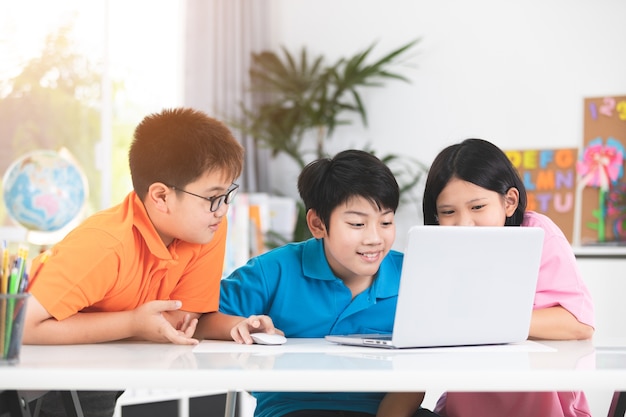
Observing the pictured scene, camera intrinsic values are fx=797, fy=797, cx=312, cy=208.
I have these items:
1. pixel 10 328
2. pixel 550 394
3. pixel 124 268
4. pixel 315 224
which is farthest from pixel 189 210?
pixel 550 394

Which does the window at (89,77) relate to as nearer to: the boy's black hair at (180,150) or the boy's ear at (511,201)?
the boy's black hair at (180,150)

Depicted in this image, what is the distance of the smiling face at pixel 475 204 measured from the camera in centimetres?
163

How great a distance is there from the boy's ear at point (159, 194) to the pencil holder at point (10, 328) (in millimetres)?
473

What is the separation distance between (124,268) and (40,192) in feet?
4.60

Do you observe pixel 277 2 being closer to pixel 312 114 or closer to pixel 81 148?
pixel 312 114

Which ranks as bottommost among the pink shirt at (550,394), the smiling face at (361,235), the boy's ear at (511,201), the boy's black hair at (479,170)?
the pink shirt at (550,394)

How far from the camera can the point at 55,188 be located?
8.82ft

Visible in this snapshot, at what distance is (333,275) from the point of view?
1.60 m

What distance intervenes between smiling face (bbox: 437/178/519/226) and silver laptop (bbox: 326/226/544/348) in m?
0.36

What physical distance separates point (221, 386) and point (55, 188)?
73.9 inches

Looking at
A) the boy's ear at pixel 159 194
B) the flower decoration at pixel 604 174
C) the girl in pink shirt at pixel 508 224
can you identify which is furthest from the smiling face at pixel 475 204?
the flower decoration at pixel 604 174

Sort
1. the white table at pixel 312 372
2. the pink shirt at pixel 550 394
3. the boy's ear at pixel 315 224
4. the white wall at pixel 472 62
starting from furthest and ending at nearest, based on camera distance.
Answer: the white wall at pixel 472 62
the boy's ear at pixel 315 224
the pink shirt at pixel 550 394
the white table at pixel 312 372

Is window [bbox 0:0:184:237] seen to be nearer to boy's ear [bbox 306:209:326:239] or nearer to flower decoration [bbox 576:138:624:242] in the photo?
boy's ear [bbox 306:209:326:239]

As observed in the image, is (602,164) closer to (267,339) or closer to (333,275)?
(333,275)
